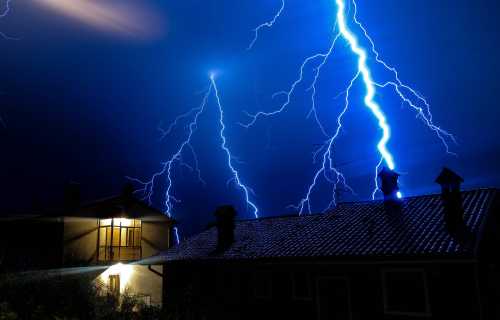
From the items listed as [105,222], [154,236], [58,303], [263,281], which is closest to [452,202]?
[263,281]

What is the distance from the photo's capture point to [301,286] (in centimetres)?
1298

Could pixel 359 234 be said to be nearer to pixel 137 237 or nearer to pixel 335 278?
pixel 335 278

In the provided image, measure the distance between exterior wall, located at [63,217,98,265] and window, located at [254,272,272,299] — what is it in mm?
9457

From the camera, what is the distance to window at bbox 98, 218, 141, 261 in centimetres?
2031

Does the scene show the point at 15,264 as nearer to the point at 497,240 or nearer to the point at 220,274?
the point at 220,274

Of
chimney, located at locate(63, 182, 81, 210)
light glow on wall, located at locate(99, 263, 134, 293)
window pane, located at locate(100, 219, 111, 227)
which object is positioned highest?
chimney, located at locate(63, 182, 81, 210)

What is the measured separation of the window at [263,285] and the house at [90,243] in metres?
6.53

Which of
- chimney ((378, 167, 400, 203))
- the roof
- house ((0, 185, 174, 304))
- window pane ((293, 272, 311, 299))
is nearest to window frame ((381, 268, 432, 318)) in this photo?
the roof

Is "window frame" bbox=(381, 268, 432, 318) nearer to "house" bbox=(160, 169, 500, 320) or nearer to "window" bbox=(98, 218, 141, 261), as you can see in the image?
"house" bbox=(160, 169, 500, 320)

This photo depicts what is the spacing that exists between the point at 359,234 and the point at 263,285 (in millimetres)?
3679

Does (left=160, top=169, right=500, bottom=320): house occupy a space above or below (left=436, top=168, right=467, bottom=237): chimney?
below

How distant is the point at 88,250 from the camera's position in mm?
20031

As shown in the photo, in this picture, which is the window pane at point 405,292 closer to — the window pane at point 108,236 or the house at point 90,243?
the house at point 90,243

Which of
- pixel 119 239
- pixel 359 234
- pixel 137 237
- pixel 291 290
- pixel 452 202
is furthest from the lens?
pixel 137 237
